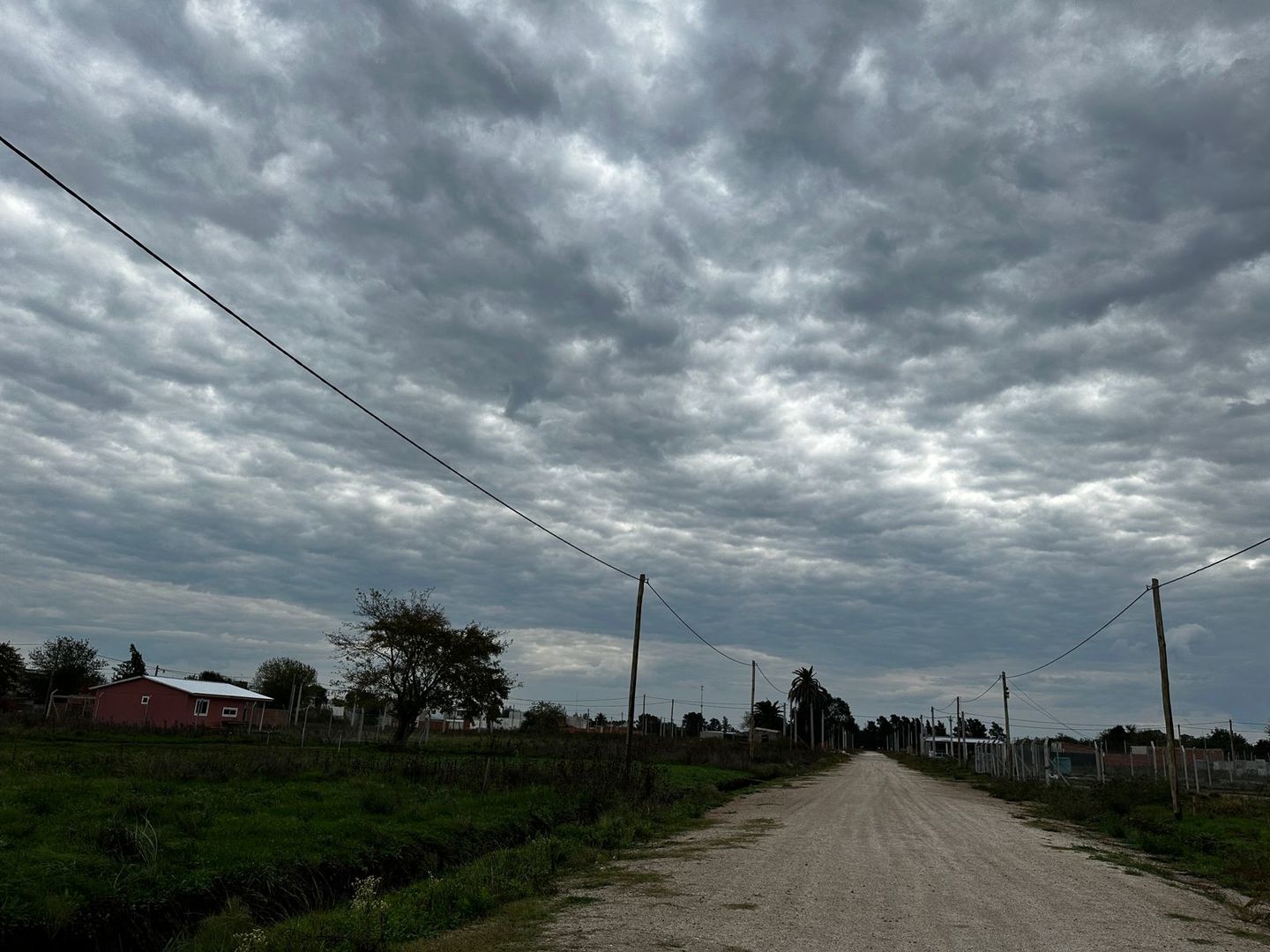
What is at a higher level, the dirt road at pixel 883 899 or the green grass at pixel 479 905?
the dirt road at pixel 883 899

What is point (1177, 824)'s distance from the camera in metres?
21.7

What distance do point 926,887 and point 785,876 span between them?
6.65ft

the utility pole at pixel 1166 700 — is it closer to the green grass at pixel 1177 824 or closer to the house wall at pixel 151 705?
the green grass at pixel 1177 824

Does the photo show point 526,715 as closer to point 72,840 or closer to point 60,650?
point 60,650

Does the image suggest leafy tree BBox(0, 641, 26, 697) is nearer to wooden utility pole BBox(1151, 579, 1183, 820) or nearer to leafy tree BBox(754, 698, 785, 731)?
wooden utility pole BBox(1151, 579, 1183, 820)

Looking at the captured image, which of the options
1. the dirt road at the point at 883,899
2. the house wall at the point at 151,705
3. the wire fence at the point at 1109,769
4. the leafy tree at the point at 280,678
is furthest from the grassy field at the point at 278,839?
the leafy tree at the point at 280,678

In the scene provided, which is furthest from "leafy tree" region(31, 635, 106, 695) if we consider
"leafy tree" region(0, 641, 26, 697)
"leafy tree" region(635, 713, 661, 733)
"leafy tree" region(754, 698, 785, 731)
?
"leafy tree" region(754, 698, 785, 731)

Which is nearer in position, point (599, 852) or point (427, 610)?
point (599, 852)

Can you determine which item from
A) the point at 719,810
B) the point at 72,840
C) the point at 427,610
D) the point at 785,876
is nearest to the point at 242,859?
the point at 72,840

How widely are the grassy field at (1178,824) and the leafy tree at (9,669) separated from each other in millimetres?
66540

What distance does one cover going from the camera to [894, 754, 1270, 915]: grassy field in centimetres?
1577

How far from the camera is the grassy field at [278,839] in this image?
9883 mm

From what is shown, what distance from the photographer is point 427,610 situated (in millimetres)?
51688

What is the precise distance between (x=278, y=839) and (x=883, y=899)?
29.8 ft
